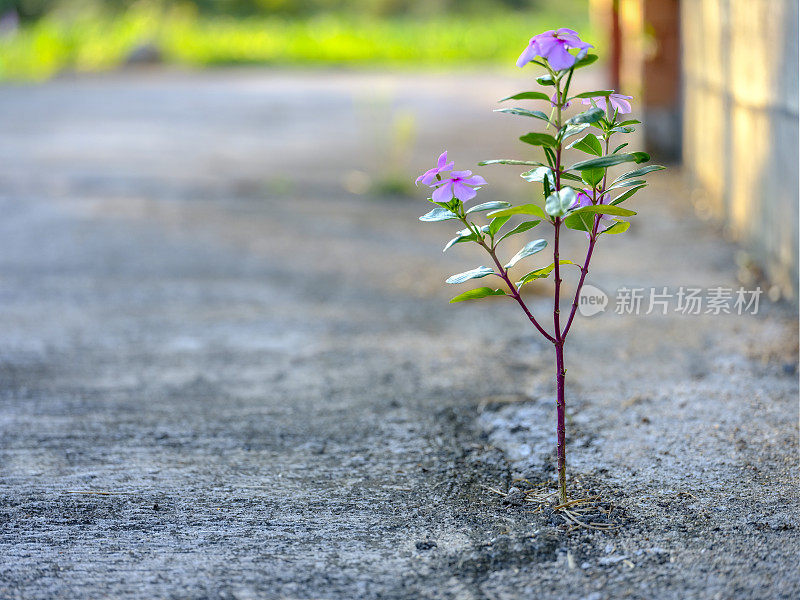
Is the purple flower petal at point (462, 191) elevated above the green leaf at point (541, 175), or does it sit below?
below

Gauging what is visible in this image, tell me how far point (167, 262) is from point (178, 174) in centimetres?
230

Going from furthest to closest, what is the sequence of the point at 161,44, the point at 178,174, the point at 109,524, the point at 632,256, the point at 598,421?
the point at 161,44 → the point at 178,174 → the point at 632,256 → the point at 598,421 → the point at 109,524

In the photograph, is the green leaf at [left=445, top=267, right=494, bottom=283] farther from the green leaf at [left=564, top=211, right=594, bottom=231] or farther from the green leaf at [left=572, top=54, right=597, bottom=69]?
the green leaf at [left=572, top=54, right=597, bottom=69]

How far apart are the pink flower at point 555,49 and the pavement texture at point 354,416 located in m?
0.91

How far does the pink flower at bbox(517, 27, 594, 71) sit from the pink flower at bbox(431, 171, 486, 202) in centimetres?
24

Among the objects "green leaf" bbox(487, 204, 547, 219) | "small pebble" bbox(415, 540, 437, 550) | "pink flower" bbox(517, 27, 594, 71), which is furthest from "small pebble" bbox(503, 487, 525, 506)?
"pink flower" bbox(517, 27, 594, 71)

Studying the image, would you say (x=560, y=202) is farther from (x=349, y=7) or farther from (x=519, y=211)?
(x=349, y=7)

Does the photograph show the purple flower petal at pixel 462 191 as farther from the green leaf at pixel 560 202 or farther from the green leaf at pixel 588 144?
the green leaf at pixel 588 144

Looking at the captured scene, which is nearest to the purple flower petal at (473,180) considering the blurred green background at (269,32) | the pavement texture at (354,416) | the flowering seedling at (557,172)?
the flowering seedling at (557,172)

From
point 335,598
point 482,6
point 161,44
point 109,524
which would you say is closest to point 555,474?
point 335,598

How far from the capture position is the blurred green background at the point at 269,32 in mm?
14219

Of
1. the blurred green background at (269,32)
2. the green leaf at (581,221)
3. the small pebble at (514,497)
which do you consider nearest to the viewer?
the green leaf at (581,221)

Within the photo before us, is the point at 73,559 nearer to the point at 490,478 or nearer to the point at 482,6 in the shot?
the point at 490,478

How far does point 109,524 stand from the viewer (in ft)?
6.45
